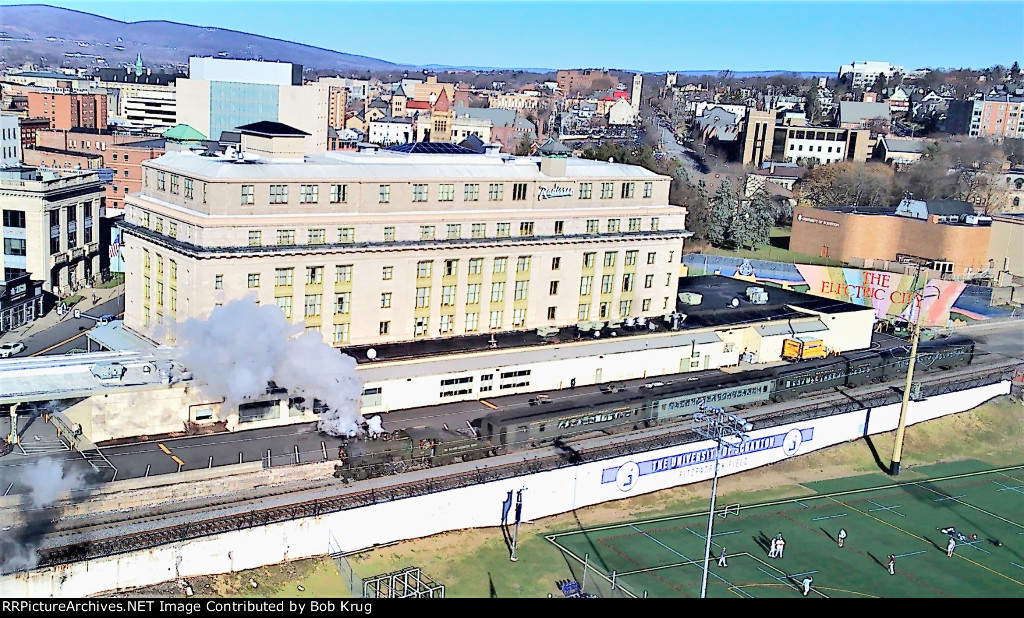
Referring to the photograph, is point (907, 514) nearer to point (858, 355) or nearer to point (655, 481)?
point (655, 481)

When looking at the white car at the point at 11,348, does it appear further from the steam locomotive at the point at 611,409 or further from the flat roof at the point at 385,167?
the steam locomotive at the point at 611,409

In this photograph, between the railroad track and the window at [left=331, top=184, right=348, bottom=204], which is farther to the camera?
the window at [left=331, top=184, right=348, bottom=204]

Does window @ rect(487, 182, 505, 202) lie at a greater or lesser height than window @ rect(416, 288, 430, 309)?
greater

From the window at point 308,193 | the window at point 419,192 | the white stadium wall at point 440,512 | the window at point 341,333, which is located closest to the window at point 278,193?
the window at point 308,193

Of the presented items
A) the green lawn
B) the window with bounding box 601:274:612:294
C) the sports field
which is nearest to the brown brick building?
the green lawn

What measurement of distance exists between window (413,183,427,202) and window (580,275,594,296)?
12.1 m

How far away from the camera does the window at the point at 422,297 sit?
56.3 meters

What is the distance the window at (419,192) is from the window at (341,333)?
8128mm

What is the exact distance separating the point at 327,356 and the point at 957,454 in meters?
37.7

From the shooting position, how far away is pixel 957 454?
59625mm

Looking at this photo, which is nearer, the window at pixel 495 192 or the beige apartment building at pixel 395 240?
the beige apartment building at pixel 395 240

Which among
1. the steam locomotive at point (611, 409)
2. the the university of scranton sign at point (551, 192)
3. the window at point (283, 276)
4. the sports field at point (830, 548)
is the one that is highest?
the the university of scranton sign at point (551, 192)

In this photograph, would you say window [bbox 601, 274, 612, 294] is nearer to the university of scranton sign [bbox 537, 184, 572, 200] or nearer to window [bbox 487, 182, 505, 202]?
the university of scranton sign [bbox 537, 184, 572, 200]

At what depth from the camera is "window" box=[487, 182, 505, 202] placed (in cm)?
5853
